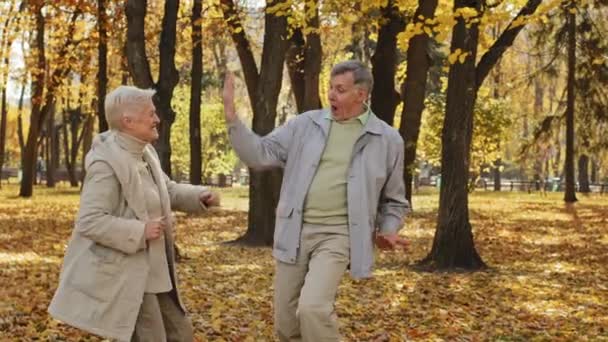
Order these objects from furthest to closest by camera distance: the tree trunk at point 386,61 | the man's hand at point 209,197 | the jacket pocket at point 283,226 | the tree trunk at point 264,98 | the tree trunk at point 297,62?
the tree trunk at point 297,62, the tree trunk at point 386,61, the tree trunk at point 264,98, the jacket pocket at point 283,226, the man's hand at point 209,197

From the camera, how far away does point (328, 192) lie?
211 inches

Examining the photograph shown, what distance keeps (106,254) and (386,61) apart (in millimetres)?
13429

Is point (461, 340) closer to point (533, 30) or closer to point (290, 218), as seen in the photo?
point (290, 218)

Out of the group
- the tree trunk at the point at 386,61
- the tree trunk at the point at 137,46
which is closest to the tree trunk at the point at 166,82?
the tree trunk at the point at 137,46

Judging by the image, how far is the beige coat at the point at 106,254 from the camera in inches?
189

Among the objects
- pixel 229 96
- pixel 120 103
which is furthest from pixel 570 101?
pixel 120 103

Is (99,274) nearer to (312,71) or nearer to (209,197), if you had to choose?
(209,197)

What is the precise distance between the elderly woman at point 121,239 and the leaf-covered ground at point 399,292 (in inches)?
113

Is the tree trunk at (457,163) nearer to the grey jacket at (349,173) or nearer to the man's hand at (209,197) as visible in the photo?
the grey jacket at (349,173)

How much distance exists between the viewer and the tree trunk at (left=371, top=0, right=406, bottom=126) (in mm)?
17453

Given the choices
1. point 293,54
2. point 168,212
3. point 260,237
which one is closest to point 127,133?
point 168,212

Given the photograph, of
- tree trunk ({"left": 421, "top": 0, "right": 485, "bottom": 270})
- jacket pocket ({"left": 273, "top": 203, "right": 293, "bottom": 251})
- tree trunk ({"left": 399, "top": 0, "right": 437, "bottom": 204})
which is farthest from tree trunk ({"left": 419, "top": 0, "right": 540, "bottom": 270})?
jacket pocket ({"left": 273, "top": 203, "right": 293, "bottom": 251})

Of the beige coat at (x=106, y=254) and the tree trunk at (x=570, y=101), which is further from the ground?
the tree trunk at (x=570, y=101)

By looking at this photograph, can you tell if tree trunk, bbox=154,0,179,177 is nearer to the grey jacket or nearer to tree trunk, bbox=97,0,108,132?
tree trunk, bbox=97,0,108,132
